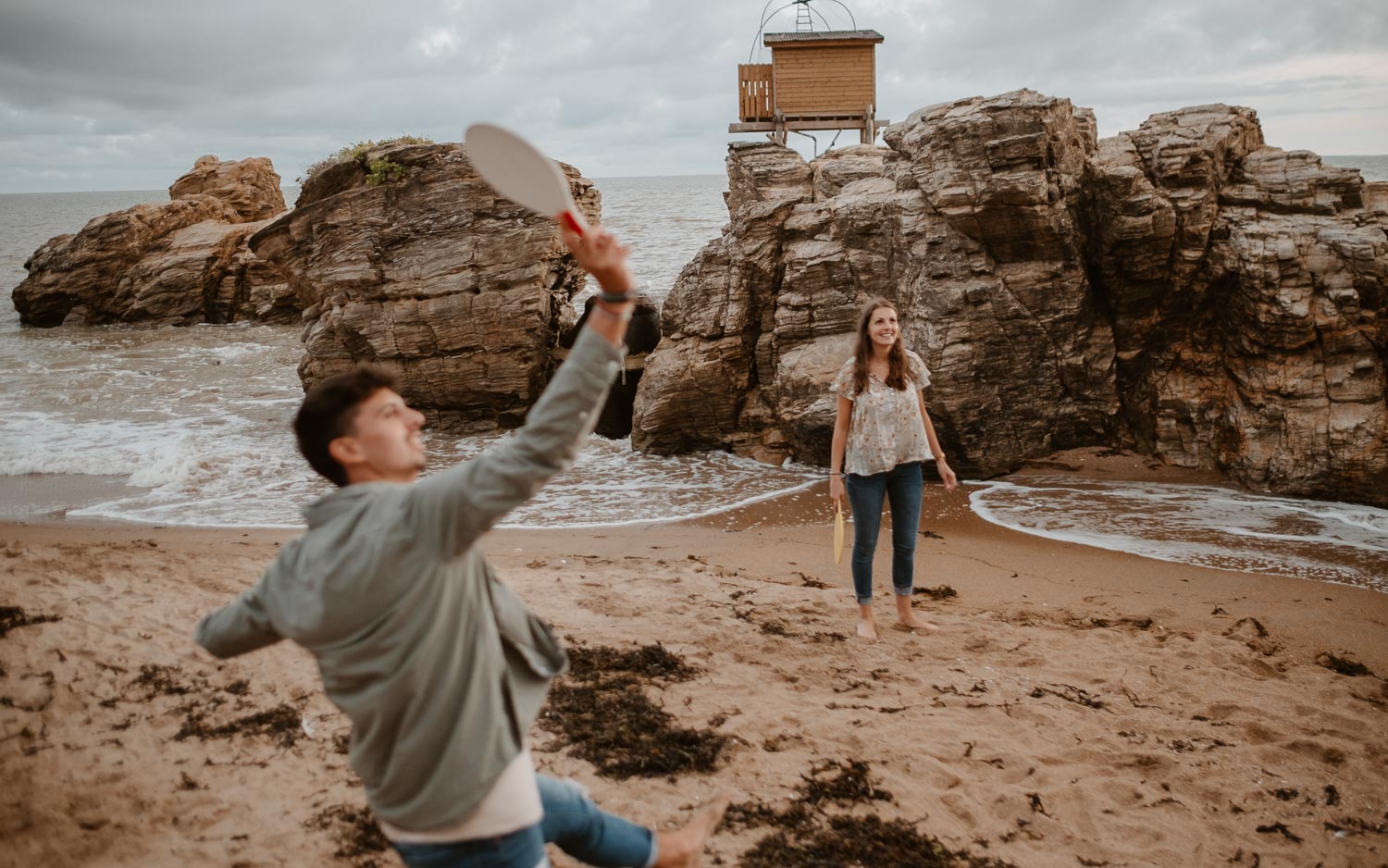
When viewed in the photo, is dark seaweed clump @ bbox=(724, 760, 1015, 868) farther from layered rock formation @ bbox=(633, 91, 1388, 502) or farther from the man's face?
layered rock formation @ bbox=(633, 91, 1388, 502)

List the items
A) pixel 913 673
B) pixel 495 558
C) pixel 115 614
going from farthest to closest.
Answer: pixel 495 558 → pixel 115 614 → pixel 913 673

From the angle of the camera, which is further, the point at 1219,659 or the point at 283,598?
the point at 1219,659

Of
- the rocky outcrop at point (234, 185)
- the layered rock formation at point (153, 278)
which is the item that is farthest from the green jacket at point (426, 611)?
the rocky outcrop at point (234, 185)

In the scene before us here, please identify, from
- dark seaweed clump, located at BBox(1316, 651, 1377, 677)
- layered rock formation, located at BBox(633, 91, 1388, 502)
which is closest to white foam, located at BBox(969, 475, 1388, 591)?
layered rock formation, located at BBox(633, 91, 1388, 502)

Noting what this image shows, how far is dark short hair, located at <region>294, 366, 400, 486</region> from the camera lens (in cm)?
196

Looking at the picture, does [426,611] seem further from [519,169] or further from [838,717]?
[838,717]

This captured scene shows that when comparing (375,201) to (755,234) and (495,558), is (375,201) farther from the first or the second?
(495,558)

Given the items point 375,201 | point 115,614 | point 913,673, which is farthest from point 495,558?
point 375,201

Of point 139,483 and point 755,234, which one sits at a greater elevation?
point 755,234

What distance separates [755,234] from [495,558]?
19.8ft

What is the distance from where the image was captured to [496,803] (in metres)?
1.92

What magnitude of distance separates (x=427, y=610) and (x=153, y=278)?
30.5 metres

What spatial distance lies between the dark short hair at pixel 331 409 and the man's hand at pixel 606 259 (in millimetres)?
540

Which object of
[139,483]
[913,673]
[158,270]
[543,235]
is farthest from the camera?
[158,270]
